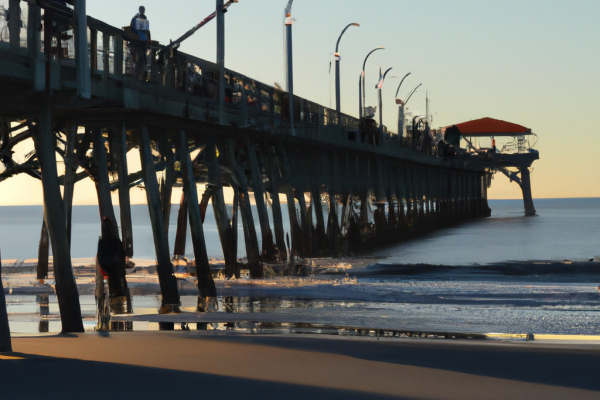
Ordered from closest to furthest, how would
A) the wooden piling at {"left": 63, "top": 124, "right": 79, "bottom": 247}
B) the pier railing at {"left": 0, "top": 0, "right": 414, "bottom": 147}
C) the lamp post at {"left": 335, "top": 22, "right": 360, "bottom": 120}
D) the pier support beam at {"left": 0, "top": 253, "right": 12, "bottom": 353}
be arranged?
1. the pier support beam at {"left": 0, "top": 253, "right": 12, "bottom": 353}
2. the pier railing at {"left": 0, "top": 0, "right": 414, "bottom": 147}
3. the wooden piling at {"left": 63, "top": 124, "right": 79, "bottom": 247}
4. the lamp post at {"left": 335, "top": 22, "right": 360, "bottom": 120}

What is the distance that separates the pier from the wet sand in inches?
139

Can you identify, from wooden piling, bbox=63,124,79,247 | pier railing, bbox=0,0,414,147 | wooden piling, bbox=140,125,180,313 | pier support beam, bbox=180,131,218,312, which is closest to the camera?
pier railing, bbox=0,0,414,147

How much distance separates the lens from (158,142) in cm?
1503

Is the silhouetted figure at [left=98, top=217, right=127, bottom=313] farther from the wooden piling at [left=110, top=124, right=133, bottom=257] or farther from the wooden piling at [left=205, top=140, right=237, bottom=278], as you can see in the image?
the wooden piling at [left=205, top=140, right=237, bottom=278]

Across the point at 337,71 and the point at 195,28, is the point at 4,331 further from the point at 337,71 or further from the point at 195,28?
the point at 337,71

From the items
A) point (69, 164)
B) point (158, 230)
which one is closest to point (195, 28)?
point (69, 164)

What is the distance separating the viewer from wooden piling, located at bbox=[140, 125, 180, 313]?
1325cm

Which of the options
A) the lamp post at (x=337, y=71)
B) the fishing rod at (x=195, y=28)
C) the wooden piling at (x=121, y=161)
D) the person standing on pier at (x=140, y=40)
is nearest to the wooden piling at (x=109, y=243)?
Answer: the wooden piling at (x=121, y=161)

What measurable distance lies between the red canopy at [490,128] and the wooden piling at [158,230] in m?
70.4

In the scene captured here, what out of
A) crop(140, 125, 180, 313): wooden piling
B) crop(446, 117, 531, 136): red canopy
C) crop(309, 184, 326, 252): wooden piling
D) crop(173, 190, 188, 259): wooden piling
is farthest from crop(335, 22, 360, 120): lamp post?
crop(446, 117, 531, 136): red canopy

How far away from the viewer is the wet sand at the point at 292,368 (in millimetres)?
5602

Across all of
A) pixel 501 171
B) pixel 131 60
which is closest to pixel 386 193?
pixel 131 60

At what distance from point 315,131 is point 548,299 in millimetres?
11175

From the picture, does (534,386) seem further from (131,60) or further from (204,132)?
(204,132)
